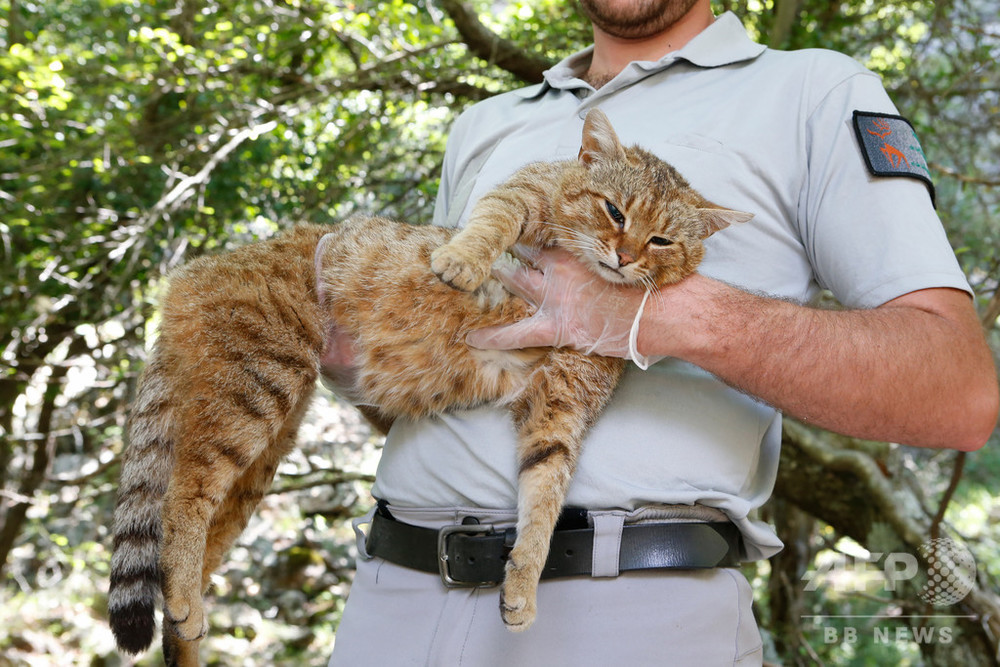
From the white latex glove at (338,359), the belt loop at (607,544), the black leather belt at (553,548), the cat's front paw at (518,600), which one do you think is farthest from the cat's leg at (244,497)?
the belt loop at (607,544)

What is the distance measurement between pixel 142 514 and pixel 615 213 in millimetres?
1643

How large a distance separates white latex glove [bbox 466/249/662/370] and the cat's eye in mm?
174

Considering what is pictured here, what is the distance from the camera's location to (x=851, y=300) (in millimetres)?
1901

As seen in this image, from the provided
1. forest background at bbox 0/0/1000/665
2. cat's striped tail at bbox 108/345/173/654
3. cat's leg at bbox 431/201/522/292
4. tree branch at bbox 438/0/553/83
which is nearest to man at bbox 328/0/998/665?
cat's leg at bbox 431/201/522/292

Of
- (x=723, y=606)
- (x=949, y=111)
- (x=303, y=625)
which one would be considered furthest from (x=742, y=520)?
(x=303, y=625)

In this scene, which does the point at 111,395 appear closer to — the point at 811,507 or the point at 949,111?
the point at 811,507

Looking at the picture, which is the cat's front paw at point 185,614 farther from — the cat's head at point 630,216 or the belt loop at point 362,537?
the cat's head at point 630,216

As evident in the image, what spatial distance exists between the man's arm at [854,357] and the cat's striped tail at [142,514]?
1.49m

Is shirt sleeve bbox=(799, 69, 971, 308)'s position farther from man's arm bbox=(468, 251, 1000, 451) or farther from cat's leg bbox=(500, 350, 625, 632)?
cat's leg bbox=(500, 350, 625, 632)

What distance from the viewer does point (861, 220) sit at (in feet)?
6.01

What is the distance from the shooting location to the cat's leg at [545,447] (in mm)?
1842

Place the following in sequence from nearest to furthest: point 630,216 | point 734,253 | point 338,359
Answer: point 734,253 < point 630,216 < point 338,359

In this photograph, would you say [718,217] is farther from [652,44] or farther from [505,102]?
[505,102]

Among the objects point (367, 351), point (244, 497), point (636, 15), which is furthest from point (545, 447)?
point (636, 15)
